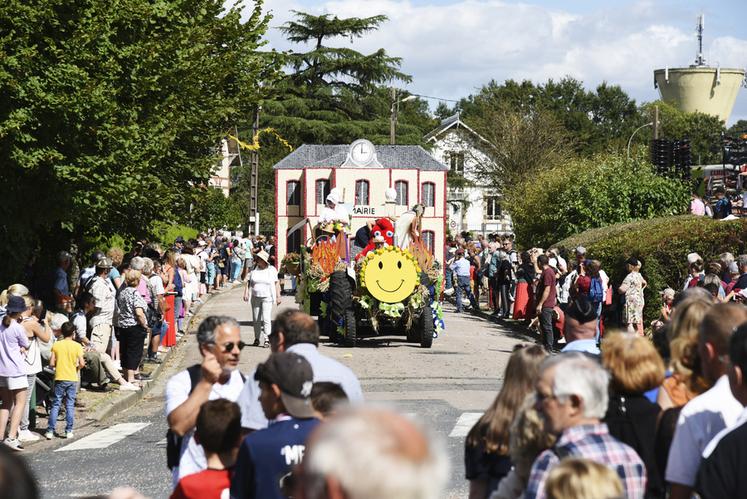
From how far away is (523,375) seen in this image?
5363 mm

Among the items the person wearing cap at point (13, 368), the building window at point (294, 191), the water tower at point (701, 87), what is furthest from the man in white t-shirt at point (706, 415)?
the water tower at point (701, 87)

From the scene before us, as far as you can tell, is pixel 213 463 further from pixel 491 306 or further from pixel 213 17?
pixel 491 306

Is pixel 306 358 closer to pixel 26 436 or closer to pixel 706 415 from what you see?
pixel 706 415

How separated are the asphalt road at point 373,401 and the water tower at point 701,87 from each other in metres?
84.6

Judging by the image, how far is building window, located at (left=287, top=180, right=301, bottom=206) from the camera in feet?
153

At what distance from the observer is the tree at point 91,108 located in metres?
16.6

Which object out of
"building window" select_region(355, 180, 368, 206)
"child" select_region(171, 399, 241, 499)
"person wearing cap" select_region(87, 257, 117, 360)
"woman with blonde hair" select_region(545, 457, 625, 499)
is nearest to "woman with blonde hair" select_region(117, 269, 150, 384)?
"person wearing cap" select_region(87, 257, 117, 360)

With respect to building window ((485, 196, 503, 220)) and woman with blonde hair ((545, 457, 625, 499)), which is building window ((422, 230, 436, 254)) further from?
woman with blonde hair ((545, 457, 625, 499))

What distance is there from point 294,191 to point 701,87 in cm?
6741

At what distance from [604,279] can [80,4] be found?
9156 millimetres

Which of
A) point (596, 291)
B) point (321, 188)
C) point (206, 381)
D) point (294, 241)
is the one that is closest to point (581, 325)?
point (206, 381)

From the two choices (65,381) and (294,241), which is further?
(294,241)

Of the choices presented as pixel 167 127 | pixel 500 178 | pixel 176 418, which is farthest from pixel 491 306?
pixel 500 178

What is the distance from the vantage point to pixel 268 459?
16.3 feet
